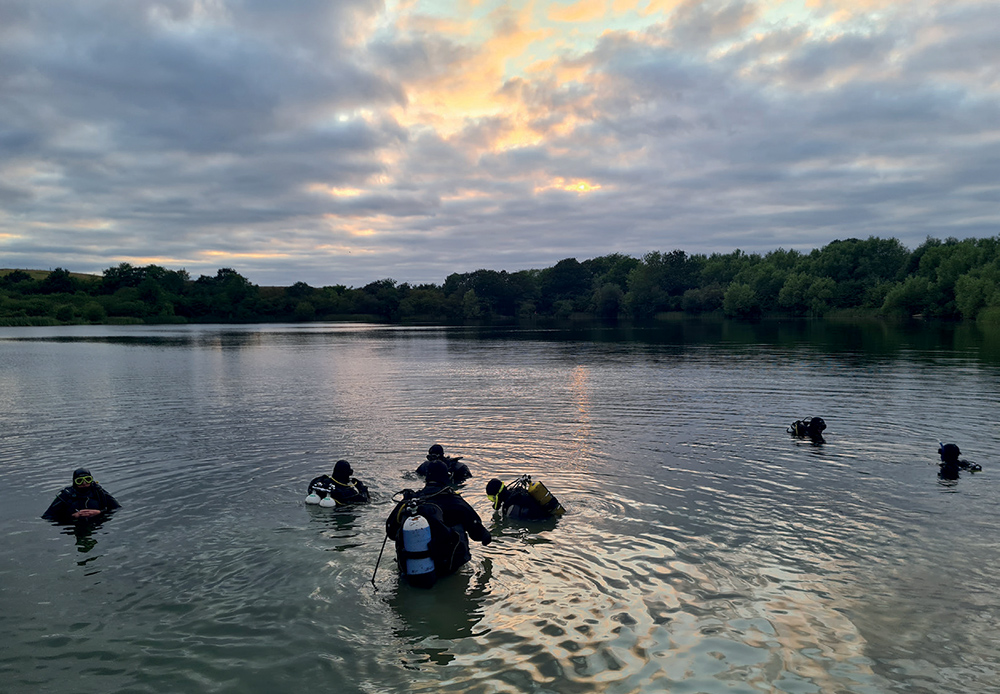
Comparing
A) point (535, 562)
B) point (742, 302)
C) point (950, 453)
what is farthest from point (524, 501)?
point (742, 302)

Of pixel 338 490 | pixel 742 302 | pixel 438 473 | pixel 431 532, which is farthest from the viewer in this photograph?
pixel 742 302

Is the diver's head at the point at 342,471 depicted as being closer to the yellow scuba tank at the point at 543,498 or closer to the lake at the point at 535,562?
the lake at the point at 535,562

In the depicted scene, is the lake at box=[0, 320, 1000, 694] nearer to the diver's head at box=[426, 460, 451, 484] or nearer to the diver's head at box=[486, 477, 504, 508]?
the diver's head at box=[486, 477, 504, 508]

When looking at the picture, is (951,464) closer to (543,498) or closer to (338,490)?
(543,498)

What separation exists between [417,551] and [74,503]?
9.19m

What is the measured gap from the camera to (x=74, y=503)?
546 inches

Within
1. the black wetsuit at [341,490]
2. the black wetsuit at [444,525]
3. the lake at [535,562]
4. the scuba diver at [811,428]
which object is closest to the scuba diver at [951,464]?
the lake at [535,562]

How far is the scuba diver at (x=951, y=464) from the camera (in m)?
16.1

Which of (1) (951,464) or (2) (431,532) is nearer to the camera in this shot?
(2) (431,532)

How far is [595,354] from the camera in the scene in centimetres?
6203

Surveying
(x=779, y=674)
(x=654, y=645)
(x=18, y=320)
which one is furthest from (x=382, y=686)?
(x=18, y=320)

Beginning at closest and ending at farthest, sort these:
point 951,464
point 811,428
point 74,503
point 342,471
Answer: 1. point 74,503
2. point 342,471
3. point 951,464
4. point 811,428

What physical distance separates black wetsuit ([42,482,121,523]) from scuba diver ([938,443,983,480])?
21.4 meters

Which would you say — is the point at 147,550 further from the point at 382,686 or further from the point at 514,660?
the point at 514,660
